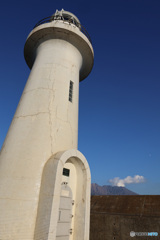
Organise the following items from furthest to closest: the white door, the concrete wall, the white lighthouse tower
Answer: the concrete wall, the white door, the white lighthouse tower

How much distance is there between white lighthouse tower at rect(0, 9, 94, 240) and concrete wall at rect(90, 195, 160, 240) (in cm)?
414

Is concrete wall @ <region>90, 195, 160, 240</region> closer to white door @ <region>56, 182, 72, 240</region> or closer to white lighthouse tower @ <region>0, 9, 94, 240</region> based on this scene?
white lighthouse tower @ <region>0, 9, 94, 240</region>

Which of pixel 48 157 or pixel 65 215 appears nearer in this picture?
pixel 65 215

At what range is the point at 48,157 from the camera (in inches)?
224

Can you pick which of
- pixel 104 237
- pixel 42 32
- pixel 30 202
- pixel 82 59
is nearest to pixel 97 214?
pixel 104 237

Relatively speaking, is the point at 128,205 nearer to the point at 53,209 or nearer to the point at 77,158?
the point at 77,158

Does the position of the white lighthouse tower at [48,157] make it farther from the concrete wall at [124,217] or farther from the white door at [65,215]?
the concrete wall at [124,217]

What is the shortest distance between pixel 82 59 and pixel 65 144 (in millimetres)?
5722

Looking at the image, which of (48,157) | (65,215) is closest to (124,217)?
(65,215)

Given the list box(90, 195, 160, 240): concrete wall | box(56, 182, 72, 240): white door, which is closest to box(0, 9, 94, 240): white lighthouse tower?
box(56, 182, 72, 240): white door

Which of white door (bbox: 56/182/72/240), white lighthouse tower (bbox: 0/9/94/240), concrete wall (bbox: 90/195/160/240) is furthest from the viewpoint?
concrete wall (bbox: 90/195/160/240)

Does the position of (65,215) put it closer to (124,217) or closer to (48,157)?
(48,157)

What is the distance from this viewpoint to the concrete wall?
8.32 meters

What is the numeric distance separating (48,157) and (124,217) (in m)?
6.31
